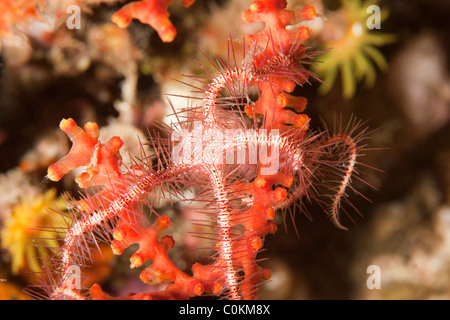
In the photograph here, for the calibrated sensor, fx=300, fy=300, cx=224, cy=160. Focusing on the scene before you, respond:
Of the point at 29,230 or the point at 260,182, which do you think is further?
the point at 29,230

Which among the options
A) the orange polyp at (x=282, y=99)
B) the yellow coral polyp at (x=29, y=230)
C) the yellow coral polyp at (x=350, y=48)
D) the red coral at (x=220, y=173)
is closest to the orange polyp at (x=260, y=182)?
the red coral at (x=220, y=173)

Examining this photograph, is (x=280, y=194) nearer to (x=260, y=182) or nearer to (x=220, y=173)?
(x=260, y=182)

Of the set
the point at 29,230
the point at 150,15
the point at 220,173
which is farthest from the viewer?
the point at 29,230

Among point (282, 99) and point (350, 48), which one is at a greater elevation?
point (350, 48)

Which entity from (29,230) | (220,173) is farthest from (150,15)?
(29,230)

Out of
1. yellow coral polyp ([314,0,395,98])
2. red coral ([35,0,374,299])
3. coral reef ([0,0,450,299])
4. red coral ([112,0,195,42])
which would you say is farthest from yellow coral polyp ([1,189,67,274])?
yellow coral polyp ([314,0,395,98])
